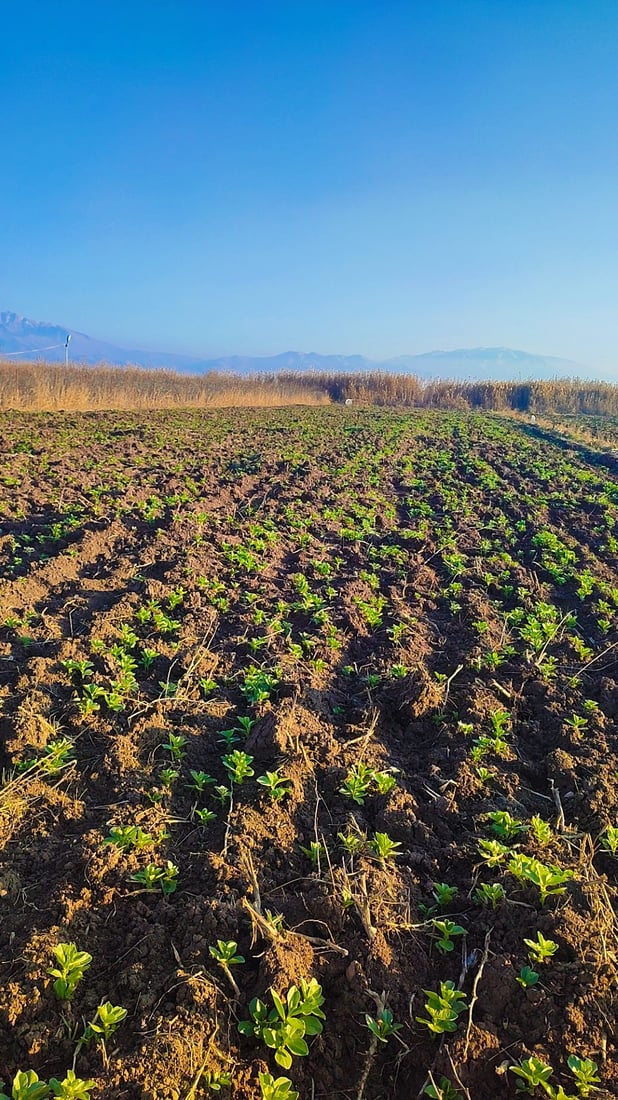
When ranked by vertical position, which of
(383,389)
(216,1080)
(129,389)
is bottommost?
(216,1080)

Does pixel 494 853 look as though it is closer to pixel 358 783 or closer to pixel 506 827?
pixel 506 827

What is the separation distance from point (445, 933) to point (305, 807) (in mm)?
1098

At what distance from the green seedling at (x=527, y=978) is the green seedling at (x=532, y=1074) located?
0.33m

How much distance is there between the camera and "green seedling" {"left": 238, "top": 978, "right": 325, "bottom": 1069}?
238 centimetres

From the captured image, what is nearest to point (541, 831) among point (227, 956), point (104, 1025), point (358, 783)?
point (358, 783)

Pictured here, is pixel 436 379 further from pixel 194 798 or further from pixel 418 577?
pixel 194 798

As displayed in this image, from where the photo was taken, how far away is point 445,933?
9.65ft

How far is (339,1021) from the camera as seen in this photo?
260 cm

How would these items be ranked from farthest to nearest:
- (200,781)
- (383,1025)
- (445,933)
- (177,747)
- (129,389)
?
(129,389) < (177,747) < (200,781) < (445,933) < (383,1025)

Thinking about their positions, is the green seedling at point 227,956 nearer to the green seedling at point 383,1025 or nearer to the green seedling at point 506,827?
the green seedling at point 383,1025

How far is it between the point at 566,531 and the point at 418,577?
379 centimetres

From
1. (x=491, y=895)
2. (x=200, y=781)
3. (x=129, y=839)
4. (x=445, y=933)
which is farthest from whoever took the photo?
(x=200, y=781)

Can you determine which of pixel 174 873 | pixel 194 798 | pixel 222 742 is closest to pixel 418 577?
pixel 222 742

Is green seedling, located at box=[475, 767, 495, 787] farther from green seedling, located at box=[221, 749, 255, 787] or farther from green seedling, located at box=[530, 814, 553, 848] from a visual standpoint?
green seedling, located at box=[221, 749, 255, 787]
